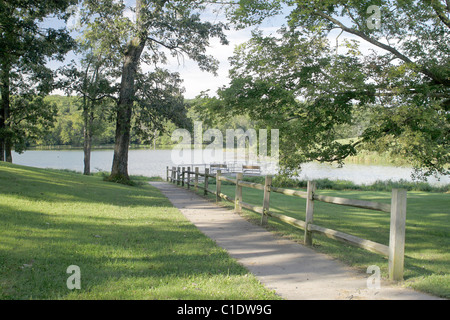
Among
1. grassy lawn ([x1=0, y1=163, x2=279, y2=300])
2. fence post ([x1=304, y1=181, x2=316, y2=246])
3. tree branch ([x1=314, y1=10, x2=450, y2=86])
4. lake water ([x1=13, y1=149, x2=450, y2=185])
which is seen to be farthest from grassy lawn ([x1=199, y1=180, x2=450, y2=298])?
tree branch ([x1=314, y1=10, x2=450, y2=86])

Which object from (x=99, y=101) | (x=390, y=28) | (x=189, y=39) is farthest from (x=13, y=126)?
(x=390, y=28)

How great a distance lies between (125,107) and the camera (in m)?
21.3

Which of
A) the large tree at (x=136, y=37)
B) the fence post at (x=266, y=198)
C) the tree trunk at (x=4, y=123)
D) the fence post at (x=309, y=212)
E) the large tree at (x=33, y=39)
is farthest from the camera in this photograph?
the tree trunk at (x=4, y=123)

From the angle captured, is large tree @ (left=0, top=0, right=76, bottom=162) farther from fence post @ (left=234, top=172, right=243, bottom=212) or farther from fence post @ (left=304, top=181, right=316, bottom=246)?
fence post @ (left=304, top=181, right=316, bottom=246)

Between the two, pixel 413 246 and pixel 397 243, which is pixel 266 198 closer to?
pixel 413 246

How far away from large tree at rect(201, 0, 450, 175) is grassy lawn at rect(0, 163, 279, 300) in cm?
391

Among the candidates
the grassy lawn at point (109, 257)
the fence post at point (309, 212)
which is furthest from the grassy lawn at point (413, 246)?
the grassy lawn at point (109, 257)

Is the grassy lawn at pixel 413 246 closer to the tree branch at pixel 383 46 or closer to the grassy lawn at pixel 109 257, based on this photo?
the grassy lawn at pixel 109 257

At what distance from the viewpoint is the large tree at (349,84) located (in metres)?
9.33

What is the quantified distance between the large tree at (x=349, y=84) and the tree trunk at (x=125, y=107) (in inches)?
460

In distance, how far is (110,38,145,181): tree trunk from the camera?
21734mm

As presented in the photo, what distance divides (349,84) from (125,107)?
1469 centimetres

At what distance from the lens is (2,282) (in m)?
4.56

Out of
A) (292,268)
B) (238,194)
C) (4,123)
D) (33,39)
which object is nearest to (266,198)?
(238,194)
